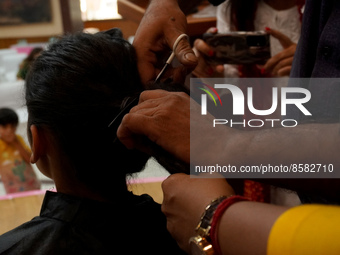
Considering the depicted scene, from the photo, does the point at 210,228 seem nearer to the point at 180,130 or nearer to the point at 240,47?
the point at 180,130

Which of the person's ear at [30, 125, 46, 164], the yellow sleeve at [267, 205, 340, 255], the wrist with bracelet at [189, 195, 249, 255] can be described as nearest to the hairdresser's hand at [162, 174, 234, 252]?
the wrist with bracelet at [189, 195, 249, 255]

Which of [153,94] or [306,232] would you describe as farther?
[153,94]

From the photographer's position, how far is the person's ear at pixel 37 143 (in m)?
1.14

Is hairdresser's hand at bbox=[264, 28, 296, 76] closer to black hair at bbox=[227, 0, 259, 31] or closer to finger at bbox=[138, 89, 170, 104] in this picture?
black hair at bbox=[227, 0, 259, 31]

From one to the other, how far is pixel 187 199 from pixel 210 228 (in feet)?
0.27

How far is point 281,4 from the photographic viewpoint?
2006 millimetres

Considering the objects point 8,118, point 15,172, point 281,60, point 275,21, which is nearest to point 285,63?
point 281,60

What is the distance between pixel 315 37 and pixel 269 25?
2.78ft

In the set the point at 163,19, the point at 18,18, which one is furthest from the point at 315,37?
the point at 18,18

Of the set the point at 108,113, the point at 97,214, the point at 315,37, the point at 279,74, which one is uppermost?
the point at 315,37

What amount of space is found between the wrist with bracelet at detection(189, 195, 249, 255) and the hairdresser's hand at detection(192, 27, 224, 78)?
1.33 meters

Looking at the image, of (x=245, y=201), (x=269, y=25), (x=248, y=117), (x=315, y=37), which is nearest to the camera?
(x=245, y=201)

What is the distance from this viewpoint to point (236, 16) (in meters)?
2.11

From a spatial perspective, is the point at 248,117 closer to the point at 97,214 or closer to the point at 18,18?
the point at 97,214
